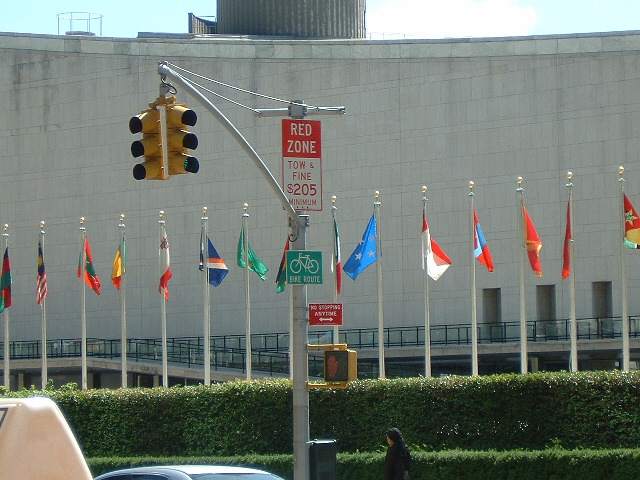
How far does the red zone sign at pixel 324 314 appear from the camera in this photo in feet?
53.3

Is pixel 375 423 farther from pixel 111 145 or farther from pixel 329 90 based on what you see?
pixel 111 145

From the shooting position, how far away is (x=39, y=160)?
5566 cm

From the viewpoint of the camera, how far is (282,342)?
161 feet

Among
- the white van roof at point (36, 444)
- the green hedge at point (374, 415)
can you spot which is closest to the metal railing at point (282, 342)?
the green hedge at point (374, 415)

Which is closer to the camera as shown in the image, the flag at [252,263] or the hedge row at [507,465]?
the hedge row at [507,465]

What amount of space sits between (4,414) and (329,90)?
44.6m

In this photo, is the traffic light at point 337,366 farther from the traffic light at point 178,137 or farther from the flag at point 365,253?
the flag at point 365,253

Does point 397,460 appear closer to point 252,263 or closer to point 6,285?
point 252,263

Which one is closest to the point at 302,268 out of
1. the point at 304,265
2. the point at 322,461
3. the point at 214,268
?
the point at 304,265

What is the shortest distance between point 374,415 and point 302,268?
34.0ft

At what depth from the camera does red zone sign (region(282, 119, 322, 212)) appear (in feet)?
54.2

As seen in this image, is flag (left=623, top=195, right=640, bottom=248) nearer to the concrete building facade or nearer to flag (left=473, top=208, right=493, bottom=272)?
flag (left=473, top=208, right=493, bottom=272)

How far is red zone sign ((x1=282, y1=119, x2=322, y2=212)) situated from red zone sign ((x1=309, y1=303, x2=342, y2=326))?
1359 millimetres

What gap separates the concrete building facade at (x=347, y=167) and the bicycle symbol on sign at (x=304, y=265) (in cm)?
2931
